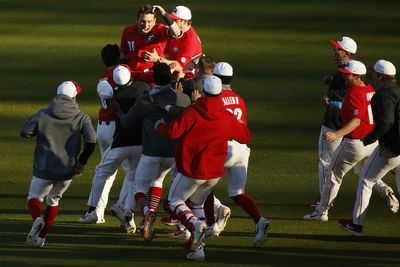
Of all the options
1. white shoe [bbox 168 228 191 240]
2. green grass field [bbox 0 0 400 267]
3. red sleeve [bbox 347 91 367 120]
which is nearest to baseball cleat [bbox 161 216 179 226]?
green grass field [bbox 0 0 400 267]

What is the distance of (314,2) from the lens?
1474 inches

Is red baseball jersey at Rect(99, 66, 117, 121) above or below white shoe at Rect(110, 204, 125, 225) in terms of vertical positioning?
above

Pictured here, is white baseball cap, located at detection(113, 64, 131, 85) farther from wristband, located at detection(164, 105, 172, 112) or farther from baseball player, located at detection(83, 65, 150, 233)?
wristband, located at detection(164, 105, 172, 112)

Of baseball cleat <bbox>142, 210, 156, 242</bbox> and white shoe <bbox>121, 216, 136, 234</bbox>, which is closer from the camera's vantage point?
baseball cleat <bbox>142, 210, 156, 242</bbox>

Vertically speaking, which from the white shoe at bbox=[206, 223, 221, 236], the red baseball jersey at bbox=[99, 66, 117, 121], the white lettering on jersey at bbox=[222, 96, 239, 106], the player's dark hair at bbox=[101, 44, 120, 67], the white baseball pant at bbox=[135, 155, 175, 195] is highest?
the white lettering on jersey at bbox=[222, 96, 239, 106]

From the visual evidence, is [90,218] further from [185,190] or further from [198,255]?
[198,255]

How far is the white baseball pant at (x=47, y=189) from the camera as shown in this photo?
48.2 feet

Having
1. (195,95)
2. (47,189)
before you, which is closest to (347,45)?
(195,95)

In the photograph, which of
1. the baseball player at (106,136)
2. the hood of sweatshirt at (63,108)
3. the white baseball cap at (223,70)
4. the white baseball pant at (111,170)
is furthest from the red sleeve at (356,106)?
the hood of sweatshirt at (63,108)

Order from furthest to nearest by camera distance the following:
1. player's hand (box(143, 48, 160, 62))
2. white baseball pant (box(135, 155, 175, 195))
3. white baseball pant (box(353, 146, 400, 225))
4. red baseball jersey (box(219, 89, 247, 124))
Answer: player's hand (box(143, 48, 160, 62)) < white baseball pant (box(353, 146, 400, 225)) < white baseball pant (box(135, 155, 175, 195)) < red baseball jersey (box(219, 89, 247, 124))

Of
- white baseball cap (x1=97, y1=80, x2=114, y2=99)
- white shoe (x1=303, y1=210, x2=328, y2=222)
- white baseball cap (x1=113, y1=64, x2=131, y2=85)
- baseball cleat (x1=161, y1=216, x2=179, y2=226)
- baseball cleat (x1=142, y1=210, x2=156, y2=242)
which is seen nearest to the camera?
baseball cleat (x1=142, y1=210, x2=156, y2=242)

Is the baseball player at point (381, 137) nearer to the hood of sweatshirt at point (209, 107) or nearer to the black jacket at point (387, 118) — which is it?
the black jacket at point (387, 118)

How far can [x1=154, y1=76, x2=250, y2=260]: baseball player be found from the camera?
551 inches

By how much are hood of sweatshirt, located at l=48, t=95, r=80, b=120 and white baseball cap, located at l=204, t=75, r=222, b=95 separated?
1.62m
